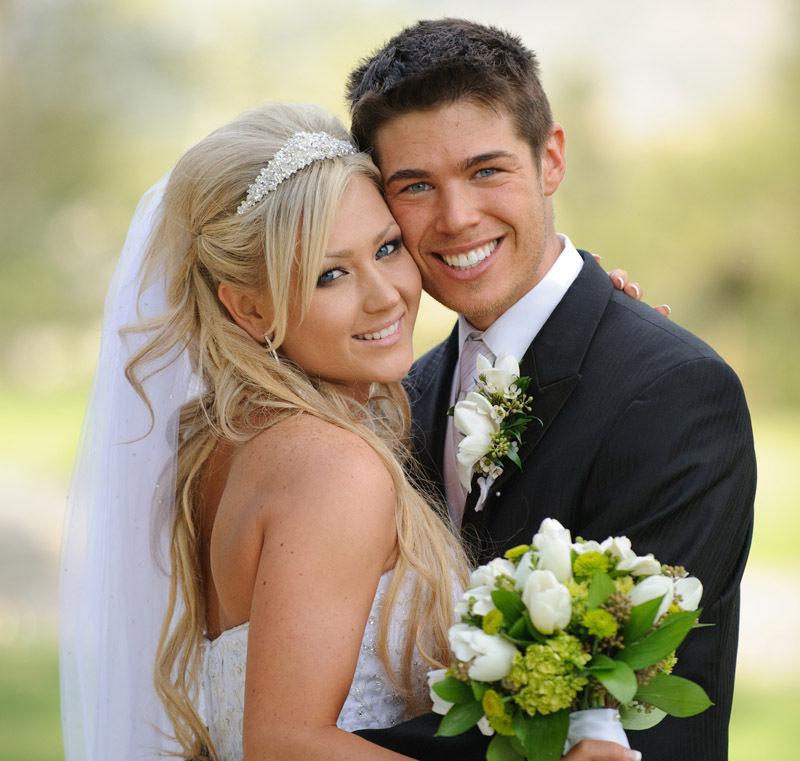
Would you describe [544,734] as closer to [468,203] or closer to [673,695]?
[673,695]

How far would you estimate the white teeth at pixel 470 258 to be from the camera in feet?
11.5

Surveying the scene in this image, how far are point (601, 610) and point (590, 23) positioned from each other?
19317 millimetres

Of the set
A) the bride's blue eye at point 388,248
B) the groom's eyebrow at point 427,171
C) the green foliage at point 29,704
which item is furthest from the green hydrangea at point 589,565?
the green foliage at point 29,704

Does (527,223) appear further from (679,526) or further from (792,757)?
(792,757)

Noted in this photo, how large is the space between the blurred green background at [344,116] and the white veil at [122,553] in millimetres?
10695

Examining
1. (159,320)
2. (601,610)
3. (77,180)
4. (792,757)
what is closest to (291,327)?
(159,320)

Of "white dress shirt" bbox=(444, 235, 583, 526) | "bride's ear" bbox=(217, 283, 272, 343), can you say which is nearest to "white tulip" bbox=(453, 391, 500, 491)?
→ "white dress shirt" bbox=(444, 235, 583, 526)

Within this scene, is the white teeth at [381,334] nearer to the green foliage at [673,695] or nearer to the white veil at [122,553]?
the white veil at [122,553]

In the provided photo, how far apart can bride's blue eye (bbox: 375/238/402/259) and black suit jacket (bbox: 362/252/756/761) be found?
547 millimetres

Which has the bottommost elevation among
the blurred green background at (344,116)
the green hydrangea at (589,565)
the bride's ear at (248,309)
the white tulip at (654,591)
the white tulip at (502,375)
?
the white tulip at (654,591)

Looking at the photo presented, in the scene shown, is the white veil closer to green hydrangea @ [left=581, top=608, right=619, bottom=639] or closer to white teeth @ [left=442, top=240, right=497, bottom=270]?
white teeth @ [left=442, top=240, right=497, bottom=270]

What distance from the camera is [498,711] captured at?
2.26 meters

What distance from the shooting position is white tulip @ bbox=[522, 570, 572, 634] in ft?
7.25

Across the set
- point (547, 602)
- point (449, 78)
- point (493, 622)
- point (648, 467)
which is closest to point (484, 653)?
point (493, 622)
